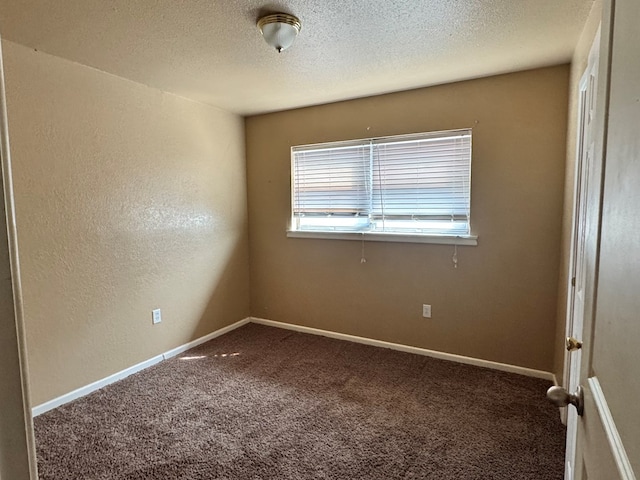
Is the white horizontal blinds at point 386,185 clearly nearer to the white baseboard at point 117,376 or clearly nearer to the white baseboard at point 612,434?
the white baseboard at point 117,376

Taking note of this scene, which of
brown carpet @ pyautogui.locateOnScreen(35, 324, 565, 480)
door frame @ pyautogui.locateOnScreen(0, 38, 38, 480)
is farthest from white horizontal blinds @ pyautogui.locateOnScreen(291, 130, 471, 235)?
door frame @ pyautogui.locateOnScreen(0, 38, 38, 480)

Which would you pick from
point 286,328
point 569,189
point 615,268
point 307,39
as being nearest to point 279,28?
point 307,39

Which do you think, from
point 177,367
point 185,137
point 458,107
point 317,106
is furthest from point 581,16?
point 177,367

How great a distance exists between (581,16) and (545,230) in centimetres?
133

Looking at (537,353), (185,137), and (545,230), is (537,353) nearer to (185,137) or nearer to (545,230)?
(545,230)

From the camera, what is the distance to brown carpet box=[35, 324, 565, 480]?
1826 mm

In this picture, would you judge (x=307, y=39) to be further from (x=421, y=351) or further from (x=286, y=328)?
(x=286, y=328)

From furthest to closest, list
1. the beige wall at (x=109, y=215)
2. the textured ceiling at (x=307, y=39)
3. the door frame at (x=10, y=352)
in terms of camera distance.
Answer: the beige wall at (x=109, y=215)
the textured ceiling at (x=307, y=39)
the door frame at (x=10, y=352)

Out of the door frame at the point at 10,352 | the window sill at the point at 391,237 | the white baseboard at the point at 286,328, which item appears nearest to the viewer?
the door frame at the point at 10,352

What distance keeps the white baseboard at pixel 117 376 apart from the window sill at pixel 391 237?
1278mm

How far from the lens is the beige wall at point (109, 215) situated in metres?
2.23

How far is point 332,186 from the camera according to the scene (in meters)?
3.49

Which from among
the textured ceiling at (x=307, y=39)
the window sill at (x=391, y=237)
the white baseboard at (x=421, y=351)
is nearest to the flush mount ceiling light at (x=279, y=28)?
the textured ceiling at (x=307, y=39)

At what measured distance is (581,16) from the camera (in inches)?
72.9
